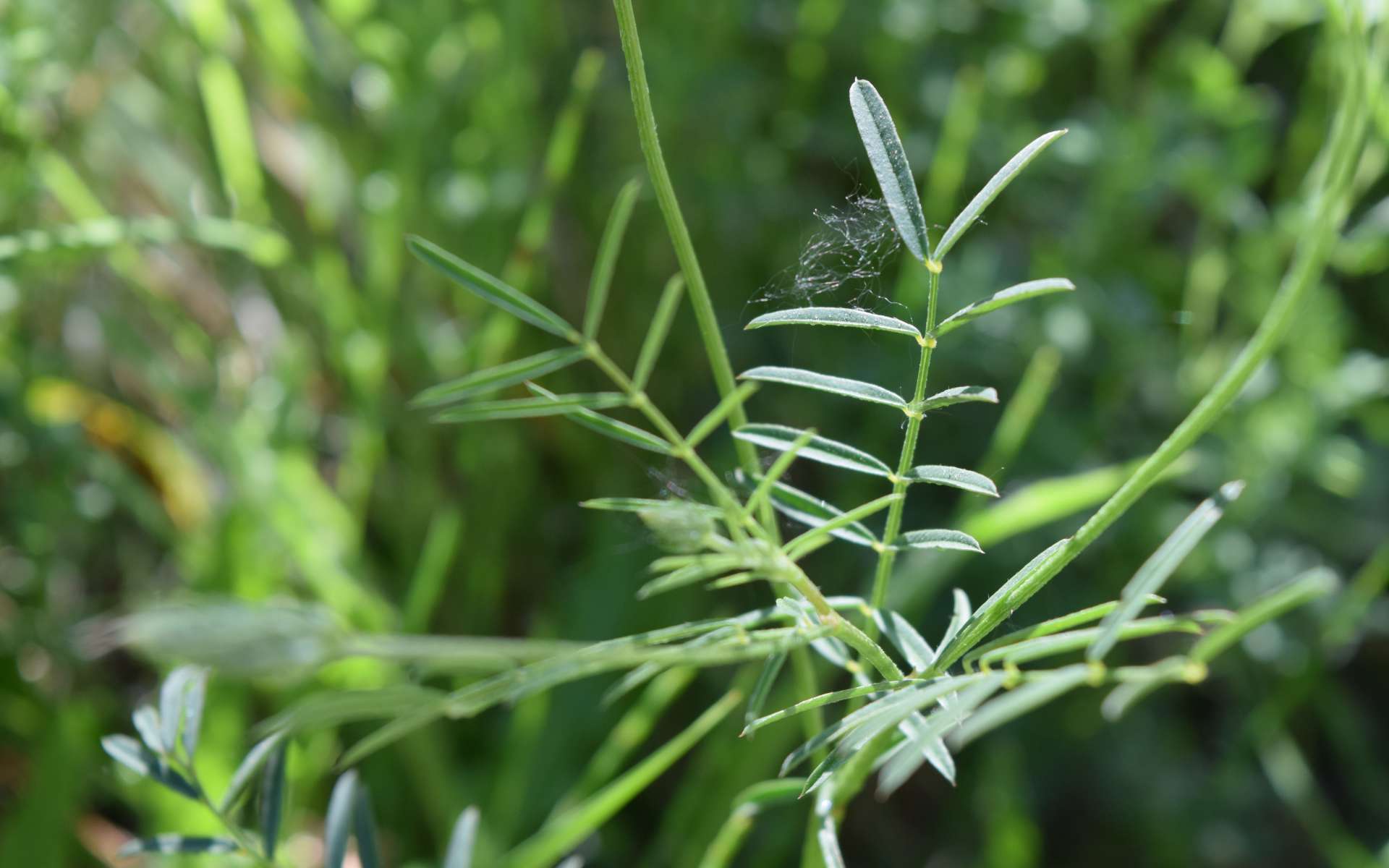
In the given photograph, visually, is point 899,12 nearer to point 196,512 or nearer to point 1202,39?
point 1202,39

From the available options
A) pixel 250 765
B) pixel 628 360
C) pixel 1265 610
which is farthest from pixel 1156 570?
pixel 628 360

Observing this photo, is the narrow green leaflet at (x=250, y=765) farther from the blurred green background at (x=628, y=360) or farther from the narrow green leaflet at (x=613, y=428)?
the blurred green background at (x=628, y=360)

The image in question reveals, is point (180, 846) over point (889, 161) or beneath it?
beneath

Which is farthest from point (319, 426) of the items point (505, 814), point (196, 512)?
point (505, 814)

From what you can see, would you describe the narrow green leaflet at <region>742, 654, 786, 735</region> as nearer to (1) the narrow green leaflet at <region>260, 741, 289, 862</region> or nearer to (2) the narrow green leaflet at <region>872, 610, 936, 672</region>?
(2) the narrow green leaflet at <region>872, 610, 936, 672</region>

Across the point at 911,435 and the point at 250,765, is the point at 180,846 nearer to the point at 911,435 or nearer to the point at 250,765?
the point at 250,765

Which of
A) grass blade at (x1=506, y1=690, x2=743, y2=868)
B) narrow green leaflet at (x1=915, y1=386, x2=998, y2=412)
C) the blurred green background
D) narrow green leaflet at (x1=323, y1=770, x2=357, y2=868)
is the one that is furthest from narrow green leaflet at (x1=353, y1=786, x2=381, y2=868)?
the blurred green background

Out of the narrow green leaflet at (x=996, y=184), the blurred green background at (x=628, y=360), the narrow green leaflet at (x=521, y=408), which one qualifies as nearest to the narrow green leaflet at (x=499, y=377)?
the narrow green leaflet at (x=521, y=408)
